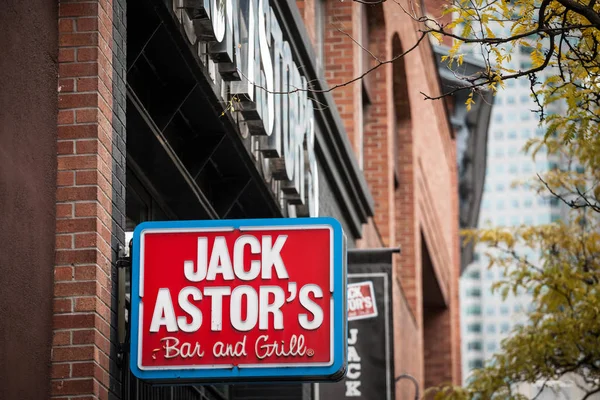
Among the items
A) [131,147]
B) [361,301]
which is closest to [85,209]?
[131,147]

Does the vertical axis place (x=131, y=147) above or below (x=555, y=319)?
above

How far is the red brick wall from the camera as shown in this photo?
20.1ft

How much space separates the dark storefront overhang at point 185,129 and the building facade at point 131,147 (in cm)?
2

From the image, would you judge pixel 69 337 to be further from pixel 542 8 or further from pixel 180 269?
pixel 542 8

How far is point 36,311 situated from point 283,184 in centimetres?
567

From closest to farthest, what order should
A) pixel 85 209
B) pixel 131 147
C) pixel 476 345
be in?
pixel 85 209 < pixel 131 147 < pixel 476 345

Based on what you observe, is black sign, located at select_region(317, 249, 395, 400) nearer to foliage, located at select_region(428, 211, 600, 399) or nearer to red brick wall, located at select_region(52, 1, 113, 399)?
foliage, located at select_region(428, 211, 600, 399)

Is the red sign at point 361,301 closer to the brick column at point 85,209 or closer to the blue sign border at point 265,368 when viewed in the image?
the blue sign border at point 265,368

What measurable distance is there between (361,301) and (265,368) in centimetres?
690

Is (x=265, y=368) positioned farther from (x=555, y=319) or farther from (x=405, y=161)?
(x=405, y=161)

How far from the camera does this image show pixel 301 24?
13.2 metres

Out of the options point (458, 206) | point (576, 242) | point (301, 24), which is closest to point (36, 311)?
point (301, 24)

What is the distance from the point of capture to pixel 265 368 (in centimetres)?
692

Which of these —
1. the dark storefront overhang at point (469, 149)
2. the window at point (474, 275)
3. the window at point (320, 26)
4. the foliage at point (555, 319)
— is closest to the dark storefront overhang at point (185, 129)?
the window at point (320, 26)
